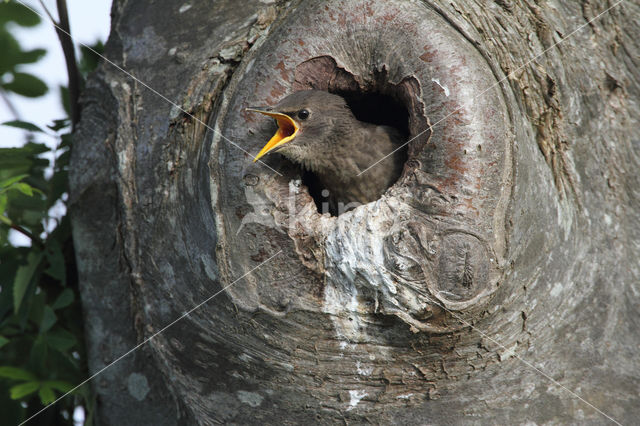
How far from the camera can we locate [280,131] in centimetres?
265

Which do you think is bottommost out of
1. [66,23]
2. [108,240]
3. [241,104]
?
[108,240]

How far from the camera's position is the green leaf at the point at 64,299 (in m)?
2.89

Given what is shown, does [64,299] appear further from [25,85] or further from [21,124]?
[25,85]

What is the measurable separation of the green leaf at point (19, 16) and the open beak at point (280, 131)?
1454 millimetres

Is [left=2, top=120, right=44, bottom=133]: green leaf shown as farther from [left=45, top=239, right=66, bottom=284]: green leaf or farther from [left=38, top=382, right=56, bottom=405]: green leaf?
[left=38, top=382, right=56, bottom=405]: green leaf

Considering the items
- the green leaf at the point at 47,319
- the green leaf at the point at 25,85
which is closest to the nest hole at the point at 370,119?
the green leaf at the point at 47,319

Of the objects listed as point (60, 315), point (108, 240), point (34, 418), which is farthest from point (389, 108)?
point (34, 418)

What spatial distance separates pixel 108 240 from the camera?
2811 millimetres

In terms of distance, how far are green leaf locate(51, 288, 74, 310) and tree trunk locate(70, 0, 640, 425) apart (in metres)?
0.10

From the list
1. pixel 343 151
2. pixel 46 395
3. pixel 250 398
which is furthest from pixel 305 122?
pixel 46 395

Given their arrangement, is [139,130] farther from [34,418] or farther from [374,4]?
[34,418]

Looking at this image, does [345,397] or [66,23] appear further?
[66,23]

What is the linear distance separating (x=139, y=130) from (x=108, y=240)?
20.5 inches

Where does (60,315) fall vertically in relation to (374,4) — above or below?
below
